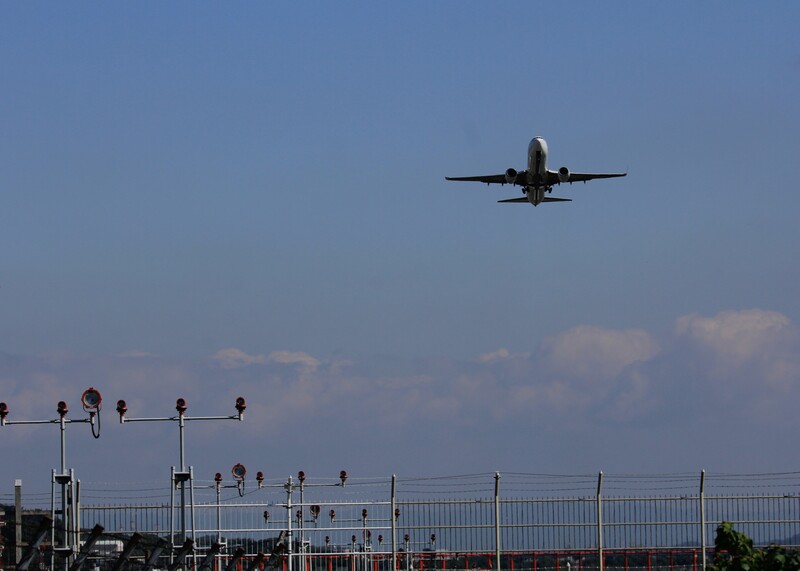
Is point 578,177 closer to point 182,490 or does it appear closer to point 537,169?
point 537,169

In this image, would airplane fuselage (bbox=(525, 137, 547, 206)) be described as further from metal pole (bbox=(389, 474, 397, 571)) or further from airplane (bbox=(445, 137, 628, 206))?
metal pole (bbox=(389, 474, 397, 571))

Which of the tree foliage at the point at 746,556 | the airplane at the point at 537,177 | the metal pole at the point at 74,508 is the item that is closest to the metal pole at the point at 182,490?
the metal pole at the point at 74,508

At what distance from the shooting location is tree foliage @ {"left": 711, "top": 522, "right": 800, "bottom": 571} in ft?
99.2

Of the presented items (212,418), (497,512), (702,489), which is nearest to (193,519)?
(212,418)

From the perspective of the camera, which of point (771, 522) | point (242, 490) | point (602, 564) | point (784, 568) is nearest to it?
point (784, 568)

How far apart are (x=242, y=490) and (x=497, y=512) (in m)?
15.7

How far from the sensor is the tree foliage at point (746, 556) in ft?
99.2

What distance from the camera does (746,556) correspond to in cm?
3148

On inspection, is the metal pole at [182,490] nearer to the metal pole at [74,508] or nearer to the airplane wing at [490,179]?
the metal pole at [74,508]

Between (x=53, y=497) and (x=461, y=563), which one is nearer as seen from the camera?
(x=53, y=497)

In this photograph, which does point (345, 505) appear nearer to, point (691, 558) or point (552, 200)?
point (691, 558)

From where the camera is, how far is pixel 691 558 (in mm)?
45719

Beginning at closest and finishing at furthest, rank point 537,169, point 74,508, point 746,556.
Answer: point 746,556, point 74,508, point 537,169

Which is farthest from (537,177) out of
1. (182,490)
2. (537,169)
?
(182,490)
